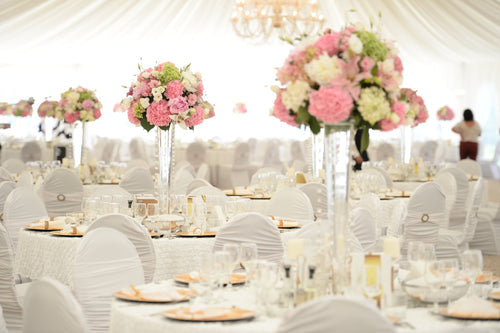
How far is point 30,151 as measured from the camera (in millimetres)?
14453

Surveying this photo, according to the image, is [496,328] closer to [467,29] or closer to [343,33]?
[343,33]

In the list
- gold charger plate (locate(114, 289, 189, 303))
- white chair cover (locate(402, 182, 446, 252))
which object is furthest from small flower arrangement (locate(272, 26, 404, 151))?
white chair cover (locate(402, 182, 446, 252))

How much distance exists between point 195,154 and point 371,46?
11.7 meters

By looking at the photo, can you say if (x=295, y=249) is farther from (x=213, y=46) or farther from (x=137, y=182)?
(x=213, y=46)

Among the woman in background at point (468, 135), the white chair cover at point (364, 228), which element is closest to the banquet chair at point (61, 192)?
the white chair cover at point (364, 228)

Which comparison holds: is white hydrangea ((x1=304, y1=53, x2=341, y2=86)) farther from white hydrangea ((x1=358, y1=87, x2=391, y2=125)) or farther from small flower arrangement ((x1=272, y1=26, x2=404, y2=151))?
white hydrangea ((x1=358, y1=87, x2=391, y2=125))

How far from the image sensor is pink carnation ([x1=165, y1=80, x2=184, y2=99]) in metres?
5.26

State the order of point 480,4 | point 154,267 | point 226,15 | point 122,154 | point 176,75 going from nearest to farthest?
1. point 154,267
2. point 176,75
3. point 480,4
4. point 226,15
5. point 122,154

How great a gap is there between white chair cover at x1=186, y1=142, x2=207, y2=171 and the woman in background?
458 cm

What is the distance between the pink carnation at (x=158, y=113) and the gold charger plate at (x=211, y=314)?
8.99 ft

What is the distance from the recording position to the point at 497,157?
18422 millimetres

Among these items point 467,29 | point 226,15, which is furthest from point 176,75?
point 226,15

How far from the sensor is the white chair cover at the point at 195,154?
14445 millimetres

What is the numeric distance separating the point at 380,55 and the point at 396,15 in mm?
9239
